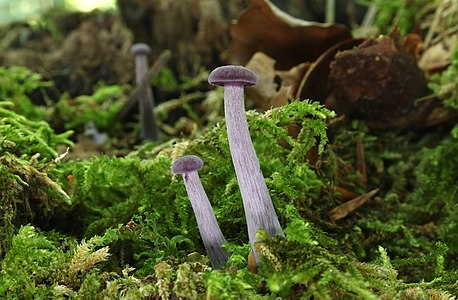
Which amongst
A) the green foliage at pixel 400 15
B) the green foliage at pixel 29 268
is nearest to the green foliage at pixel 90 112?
the green foliage at pixel 29 268

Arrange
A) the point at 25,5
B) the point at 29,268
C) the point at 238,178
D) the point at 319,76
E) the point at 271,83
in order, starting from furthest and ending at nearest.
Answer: the point at 25,5 → the point at 271,83 → the point at 319,76 → the point at 238,178 → the point at 29,268

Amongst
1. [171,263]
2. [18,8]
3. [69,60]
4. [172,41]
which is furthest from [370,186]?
[18,8]

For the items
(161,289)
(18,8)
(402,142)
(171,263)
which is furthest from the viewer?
(18,8)

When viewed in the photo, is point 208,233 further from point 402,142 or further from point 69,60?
point 69,60

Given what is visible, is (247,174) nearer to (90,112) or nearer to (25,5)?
(90,112)

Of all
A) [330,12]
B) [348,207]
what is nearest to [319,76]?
[348,207]

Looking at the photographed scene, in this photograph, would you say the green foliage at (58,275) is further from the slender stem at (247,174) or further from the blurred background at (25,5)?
the blurred background at (25,5)
